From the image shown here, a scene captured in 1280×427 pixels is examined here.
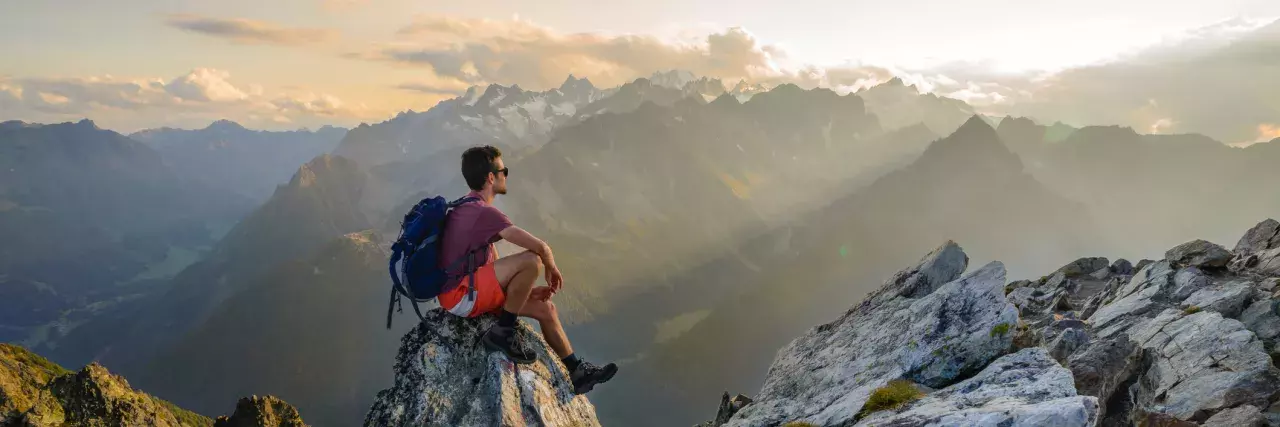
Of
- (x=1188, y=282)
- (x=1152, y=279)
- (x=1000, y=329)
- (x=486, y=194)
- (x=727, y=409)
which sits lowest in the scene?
(x=727, y=409)

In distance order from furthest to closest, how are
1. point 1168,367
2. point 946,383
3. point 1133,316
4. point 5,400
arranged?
point 5,400
point 1133,316
point 1168,367
point 946,383

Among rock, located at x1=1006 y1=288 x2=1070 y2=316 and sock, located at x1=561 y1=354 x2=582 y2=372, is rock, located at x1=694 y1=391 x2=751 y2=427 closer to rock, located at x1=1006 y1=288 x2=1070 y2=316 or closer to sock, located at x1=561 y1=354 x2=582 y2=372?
sock, located at x1=561 y1=354 x2=582 y2=372

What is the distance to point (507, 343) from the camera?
38.2ft

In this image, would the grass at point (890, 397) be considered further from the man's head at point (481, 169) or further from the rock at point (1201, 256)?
the rock at point (1201, 256)

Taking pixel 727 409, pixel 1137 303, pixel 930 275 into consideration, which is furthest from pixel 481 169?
pixel 1137 303

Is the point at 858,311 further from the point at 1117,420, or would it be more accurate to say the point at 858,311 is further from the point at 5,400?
the point at 5,400

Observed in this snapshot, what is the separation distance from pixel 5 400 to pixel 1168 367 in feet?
276

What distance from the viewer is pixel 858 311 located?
1895cm

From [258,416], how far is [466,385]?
66.3 meters

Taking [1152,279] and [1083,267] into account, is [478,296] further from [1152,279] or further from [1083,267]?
[1083,267]

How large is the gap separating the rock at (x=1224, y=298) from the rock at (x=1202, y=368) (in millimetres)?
1858

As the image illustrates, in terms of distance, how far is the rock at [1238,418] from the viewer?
Result: 47.2ft

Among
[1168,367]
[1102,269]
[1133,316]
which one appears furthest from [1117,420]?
[1102,269]

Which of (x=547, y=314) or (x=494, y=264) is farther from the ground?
(x=494, y=264)
